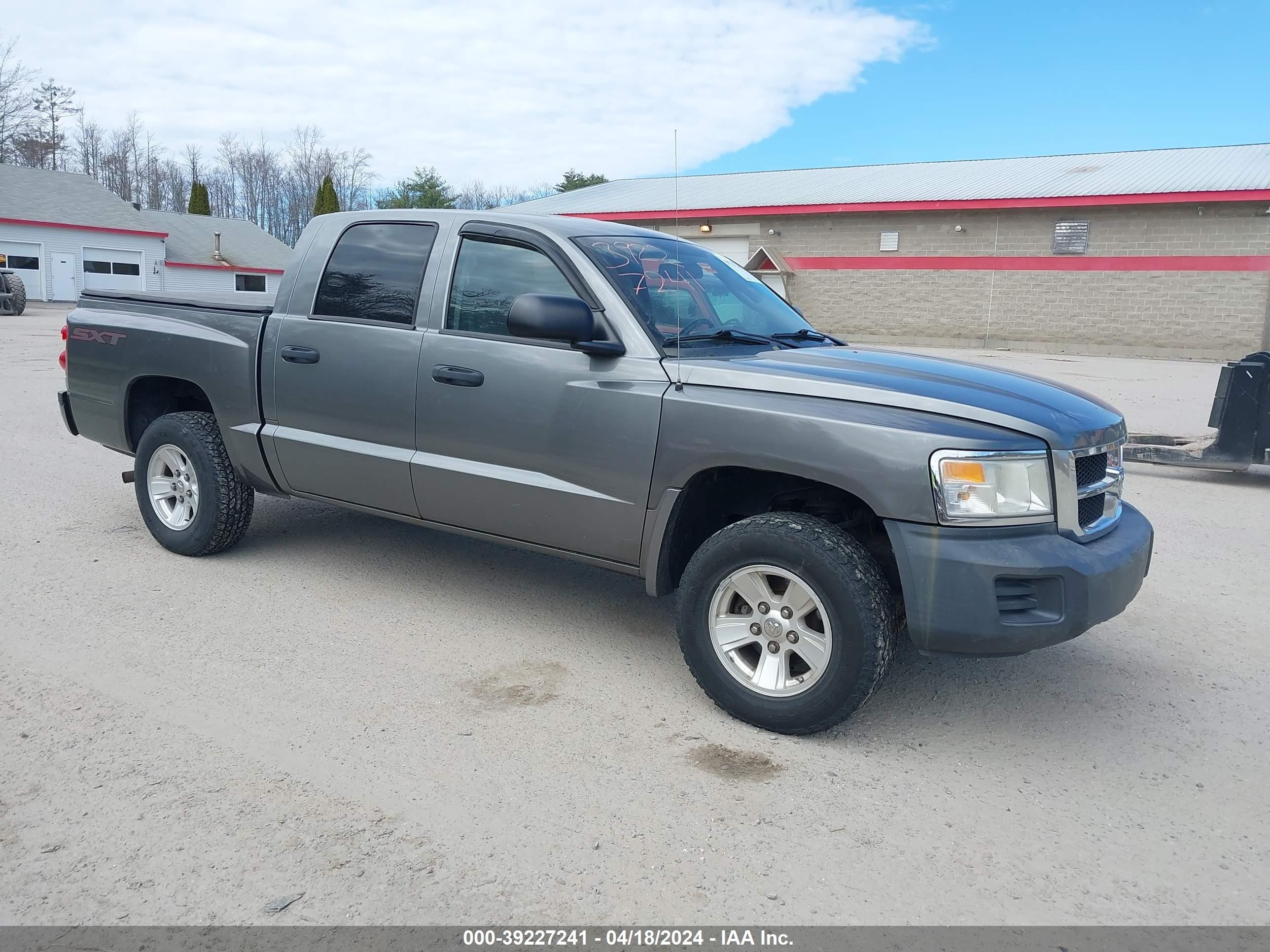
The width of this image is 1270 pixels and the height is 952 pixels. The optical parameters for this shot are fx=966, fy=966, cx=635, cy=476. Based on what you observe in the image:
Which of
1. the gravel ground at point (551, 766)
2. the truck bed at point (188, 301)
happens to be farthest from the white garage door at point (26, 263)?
the gravel ground at point (551, 766)

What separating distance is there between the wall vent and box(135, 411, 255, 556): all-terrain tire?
95.6ft

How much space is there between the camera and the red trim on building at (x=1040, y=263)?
27250mm

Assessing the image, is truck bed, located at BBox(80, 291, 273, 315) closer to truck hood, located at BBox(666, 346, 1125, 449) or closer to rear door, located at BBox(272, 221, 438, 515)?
rear door, located at BBox(272, 221, 438, 515)

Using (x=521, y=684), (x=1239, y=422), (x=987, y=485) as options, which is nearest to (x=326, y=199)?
(x=1239, y=422)

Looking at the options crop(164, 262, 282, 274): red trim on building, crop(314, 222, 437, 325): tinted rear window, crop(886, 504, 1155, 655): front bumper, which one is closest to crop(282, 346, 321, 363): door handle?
crop(314, 222, 437, 325): tinted rear window

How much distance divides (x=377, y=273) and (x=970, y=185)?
30684 millimetres

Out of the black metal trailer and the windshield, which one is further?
the black metal trailer

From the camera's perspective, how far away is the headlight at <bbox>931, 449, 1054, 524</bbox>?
3.22m

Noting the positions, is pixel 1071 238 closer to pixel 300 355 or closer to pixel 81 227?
pixel 300 355

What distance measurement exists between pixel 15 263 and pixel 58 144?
3391 cm

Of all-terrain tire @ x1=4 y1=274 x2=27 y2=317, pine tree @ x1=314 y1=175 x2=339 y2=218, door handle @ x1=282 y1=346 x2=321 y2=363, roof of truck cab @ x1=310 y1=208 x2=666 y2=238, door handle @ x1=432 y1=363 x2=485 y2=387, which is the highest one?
pine tree @ x1=314 y1=175 x2=339 y2=218

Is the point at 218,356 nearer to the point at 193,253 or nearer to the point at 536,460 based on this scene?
the point at 536,460

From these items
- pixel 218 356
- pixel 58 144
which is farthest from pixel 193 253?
pixel 218 356

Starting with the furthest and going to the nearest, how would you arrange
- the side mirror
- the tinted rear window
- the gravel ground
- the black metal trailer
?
the black metal trailer, the tinted rear window, the side mirror, the gravel ground
